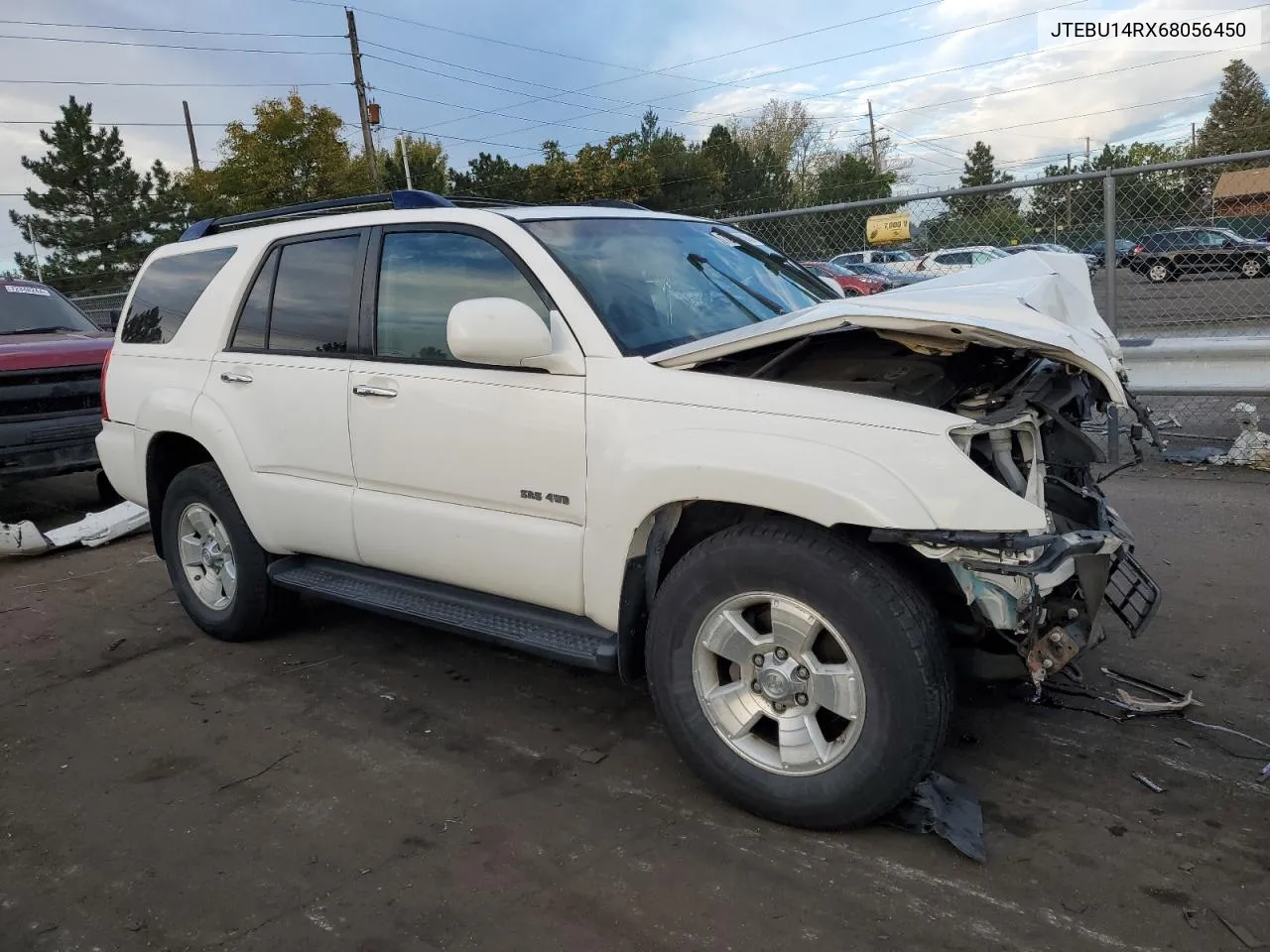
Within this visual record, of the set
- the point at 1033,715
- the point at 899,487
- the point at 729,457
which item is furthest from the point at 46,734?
the point at 1033,715

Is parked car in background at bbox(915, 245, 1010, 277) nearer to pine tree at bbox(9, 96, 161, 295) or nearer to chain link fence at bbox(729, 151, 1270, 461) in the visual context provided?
chain link fence at bbox(729, 151, 1270, 461)

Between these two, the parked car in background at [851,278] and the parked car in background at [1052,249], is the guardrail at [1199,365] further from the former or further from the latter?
the parked car in background at [851,278]

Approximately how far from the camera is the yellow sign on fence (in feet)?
26.2

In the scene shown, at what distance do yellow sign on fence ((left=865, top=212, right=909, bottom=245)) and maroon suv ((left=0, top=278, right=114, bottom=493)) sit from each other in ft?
21.3

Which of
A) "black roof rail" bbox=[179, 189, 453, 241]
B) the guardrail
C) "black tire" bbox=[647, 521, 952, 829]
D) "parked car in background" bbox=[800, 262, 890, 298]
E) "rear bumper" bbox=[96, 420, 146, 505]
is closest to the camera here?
"black tire" bbox=[647, 521, 952, 829]

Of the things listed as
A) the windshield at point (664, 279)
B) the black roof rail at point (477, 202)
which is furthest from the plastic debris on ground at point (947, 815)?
the black roof rail at point (477, 202)

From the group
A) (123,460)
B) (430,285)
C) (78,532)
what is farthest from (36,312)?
(430,285)

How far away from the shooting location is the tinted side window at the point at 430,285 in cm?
358

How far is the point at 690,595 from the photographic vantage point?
9.73 ft

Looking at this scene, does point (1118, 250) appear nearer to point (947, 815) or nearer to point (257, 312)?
point (947, 815)

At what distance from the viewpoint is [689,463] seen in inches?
115

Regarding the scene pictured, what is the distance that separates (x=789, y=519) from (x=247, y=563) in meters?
2.87

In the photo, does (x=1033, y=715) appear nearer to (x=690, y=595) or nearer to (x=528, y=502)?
(x=690, y=595)

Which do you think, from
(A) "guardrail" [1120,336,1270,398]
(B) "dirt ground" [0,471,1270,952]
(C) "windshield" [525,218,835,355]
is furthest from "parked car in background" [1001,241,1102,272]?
(C) "windshield" [525,218,835,355]
